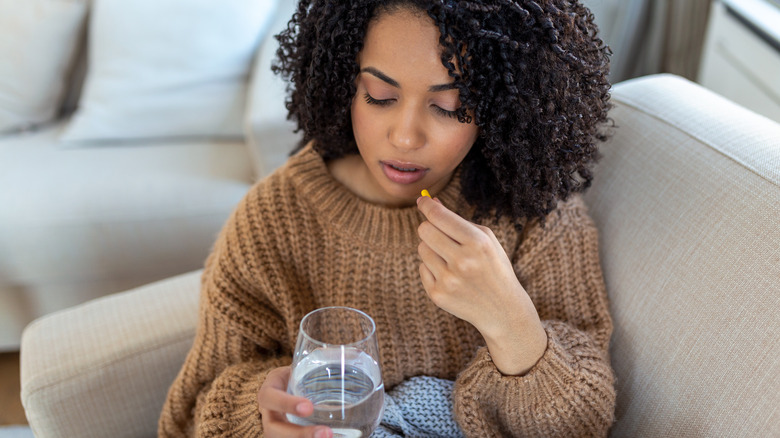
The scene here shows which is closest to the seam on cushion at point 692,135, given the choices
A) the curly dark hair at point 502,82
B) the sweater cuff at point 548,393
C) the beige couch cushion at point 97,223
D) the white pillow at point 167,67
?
the curly dark hair at point 502,82

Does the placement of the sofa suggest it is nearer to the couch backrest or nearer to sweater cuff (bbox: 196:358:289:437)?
sweater cuff (bbox: 196:358:289:437)

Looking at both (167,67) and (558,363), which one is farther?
(167,67)

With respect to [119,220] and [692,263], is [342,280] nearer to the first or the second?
[692,263]

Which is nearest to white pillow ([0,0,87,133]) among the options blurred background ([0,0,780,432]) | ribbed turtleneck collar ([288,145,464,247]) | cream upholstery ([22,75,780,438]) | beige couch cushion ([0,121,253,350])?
blurred background ([0,0,780,432])

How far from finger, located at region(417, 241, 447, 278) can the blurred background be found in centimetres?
100

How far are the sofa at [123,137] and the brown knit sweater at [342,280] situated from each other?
0.79m

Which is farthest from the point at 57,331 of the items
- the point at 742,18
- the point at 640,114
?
the point at 742,18

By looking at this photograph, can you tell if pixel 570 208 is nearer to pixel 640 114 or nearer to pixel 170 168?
pixel 640 114

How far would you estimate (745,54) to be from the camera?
171 cm

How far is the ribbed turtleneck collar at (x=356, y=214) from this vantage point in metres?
0.98

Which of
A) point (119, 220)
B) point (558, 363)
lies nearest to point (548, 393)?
point (558, 363)

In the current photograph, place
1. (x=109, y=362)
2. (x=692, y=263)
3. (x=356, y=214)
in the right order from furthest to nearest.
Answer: (x=109, y=362), (x=356, y=214), (x=692, y=263)

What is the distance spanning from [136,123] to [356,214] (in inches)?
48.5

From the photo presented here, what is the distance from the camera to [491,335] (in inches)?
32.9
